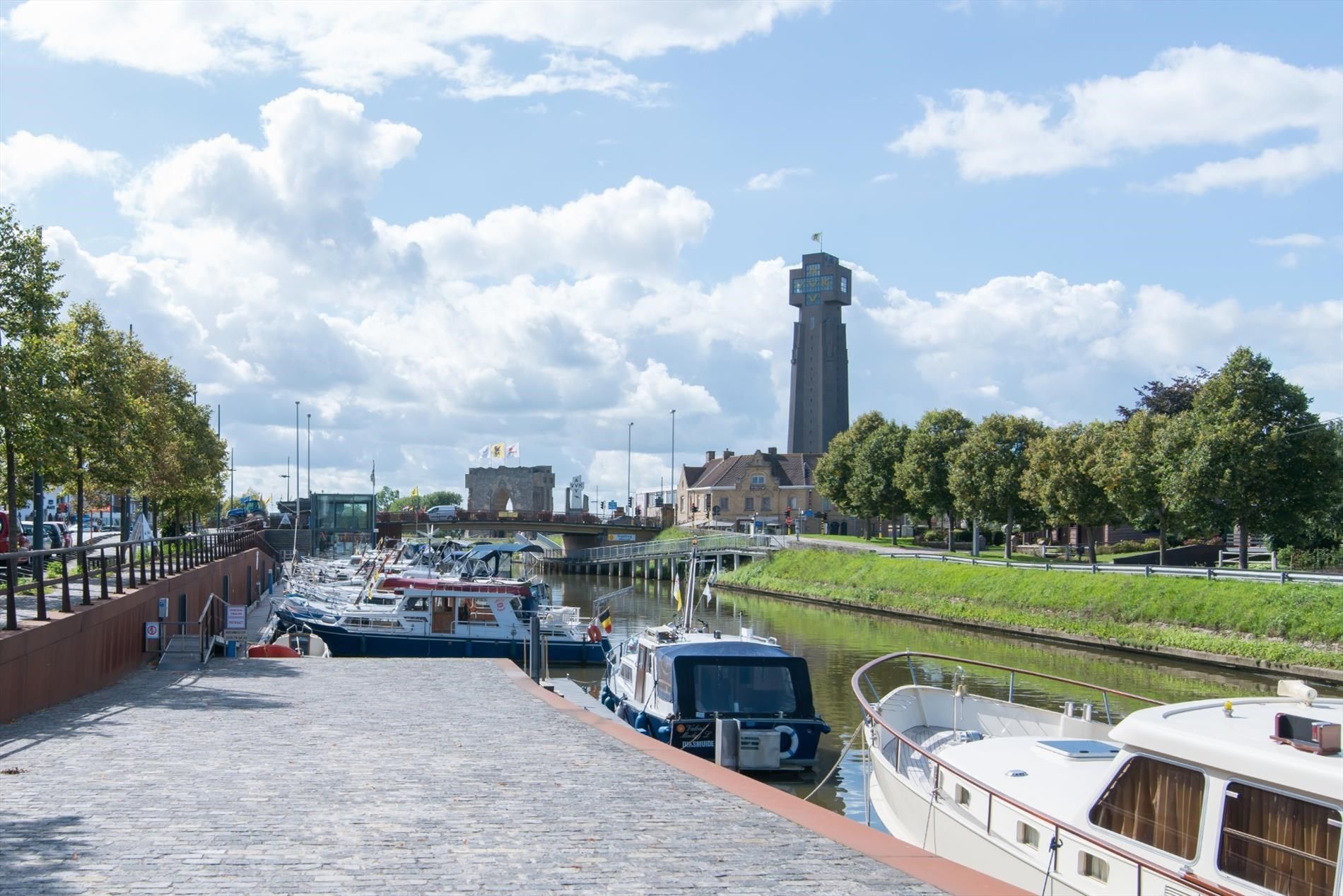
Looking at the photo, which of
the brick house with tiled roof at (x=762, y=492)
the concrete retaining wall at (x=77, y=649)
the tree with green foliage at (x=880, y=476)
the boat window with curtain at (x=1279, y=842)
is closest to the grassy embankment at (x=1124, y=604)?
the tree with green foliage at (x=880, y=476)

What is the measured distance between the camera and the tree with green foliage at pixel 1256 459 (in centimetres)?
4334

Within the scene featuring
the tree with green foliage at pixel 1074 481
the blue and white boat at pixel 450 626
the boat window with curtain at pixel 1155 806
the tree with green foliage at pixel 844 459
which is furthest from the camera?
the tree with green foliage at pixel 844 459

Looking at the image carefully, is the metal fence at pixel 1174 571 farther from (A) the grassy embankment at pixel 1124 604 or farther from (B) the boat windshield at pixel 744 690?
(B) the boat windshield at pixel 744 690

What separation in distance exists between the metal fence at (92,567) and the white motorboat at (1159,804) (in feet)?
39.3

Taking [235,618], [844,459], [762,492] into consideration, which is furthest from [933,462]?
[235,618]

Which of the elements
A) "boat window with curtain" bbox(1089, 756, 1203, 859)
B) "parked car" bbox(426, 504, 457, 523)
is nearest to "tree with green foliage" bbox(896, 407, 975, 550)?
"parked car" bbox(426, 504, 457, 523)

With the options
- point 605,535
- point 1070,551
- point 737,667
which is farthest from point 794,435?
point 737,667

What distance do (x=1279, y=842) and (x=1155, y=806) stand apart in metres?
1.27

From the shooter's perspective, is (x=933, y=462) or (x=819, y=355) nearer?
(x=933, y=462)

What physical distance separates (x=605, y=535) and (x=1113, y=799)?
10573 centimetres

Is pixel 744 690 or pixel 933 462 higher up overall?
pixel 933 462

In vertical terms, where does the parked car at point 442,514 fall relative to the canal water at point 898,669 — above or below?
above

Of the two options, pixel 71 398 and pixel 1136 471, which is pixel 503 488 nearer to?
pixel 1136 471

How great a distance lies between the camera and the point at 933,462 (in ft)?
254
